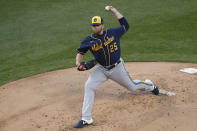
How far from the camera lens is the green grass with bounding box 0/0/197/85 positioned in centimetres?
896

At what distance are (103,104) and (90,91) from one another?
87 cm

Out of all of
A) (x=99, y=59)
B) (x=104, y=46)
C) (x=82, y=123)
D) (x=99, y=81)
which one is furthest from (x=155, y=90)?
(x=82, y=123)

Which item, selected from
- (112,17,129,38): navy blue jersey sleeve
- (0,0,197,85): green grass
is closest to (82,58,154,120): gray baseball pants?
(112,17,129,38): navy blue jersey sleeve

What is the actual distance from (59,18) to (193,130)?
9976 millimetres

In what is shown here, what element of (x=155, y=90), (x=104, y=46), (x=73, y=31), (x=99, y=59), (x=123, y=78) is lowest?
(x=155, y=90)

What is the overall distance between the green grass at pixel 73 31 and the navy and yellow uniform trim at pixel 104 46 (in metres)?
3.43

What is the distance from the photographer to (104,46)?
5105 mm

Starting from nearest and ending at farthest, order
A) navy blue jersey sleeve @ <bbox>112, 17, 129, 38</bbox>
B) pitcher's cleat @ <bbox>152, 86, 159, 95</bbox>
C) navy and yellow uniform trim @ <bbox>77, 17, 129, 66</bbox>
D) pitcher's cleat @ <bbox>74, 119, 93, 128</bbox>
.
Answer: pitcher's cleat @ <bbox>74, 119, 93, 128</bbox>
navy and yellow uniform trim @ <bbox>77, 17, 129, 66</bbox>
navy blue jersey sleeve @ <bbox>112, 17, 129, 38</bbox>
pitcher's cleat @ <bbox>152, 86, 159, 95</bbox>

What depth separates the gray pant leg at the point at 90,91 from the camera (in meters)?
4.96

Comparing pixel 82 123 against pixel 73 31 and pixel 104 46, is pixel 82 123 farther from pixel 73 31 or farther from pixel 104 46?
pixel 73 31

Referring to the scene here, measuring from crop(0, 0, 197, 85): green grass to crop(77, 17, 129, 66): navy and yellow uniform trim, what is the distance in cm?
343

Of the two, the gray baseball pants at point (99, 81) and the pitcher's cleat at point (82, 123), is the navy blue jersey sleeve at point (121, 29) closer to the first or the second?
the gray baseball pants at point (99, 81)

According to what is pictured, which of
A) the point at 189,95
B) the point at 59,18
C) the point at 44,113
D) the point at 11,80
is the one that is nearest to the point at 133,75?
the point at 189,95

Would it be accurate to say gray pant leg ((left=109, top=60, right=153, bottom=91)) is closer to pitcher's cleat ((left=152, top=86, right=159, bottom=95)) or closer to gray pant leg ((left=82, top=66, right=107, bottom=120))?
gray pant leg ((left=82, top=66, right=107, bottom=120))
